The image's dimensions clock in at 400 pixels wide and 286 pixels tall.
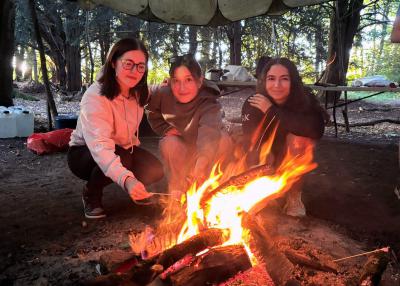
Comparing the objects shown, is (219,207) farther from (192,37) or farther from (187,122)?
(192,37)

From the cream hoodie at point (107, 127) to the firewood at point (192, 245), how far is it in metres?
0.71

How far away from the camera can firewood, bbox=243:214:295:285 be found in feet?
6.81

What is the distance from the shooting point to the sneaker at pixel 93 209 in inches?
131

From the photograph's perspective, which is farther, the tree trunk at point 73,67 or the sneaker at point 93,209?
the tree trunk at point 73,67

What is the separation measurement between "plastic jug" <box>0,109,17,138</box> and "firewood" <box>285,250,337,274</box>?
595cm

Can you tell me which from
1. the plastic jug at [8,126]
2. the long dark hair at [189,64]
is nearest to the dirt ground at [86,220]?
the long dark hair at [189,64]

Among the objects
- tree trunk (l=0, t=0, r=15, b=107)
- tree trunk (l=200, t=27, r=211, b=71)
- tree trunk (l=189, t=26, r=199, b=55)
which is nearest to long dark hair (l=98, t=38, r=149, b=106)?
tree trunk (l=0, t=0, r=15, b=107)

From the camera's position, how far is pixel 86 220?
10.8 feet

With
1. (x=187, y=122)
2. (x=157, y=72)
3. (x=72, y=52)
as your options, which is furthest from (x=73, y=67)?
(x=187, y=122)

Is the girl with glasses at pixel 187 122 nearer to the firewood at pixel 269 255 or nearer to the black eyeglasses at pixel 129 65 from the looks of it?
the black eyeglasses at pixel 129 65

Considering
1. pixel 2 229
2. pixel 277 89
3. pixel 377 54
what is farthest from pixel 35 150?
pixel 377 54

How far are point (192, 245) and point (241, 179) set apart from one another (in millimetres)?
742

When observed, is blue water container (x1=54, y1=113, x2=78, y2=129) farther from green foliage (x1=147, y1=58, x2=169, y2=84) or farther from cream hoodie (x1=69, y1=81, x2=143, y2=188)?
green foliage (x1=147, y1=58, x2=169, y2=84)

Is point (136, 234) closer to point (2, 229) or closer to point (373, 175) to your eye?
point (2, 229)
